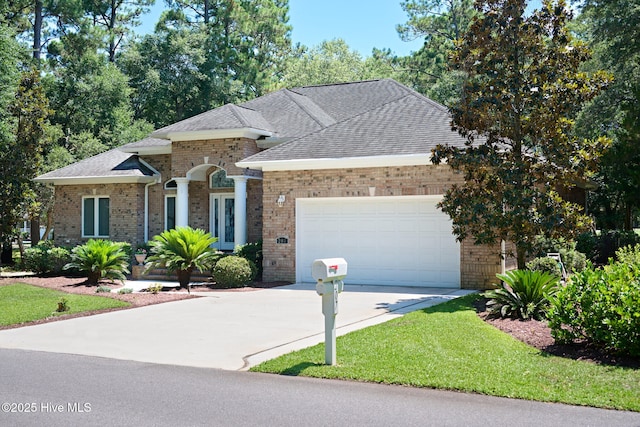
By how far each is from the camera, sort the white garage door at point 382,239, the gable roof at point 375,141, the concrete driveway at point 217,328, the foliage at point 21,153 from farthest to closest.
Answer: the foliage at point 21,153 < the gable roof at point 375,141 < the white garage door at point 382,239 < the concrete driveway at point 217,328

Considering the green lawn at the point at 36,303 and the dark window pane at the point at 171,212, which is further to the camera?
the dark window pane at the point at 171,212

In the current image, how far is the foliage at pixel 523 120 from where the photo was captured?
1306 centimetres

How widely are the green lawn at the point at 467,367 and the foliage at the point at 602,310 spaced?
1.73ft

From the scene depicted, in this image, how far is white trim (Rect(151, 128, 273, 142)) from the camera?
68.1ft

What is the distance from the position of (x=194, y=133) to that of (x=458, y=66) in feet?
33.0

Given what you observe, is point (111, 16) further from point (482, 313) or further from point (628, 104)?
point (482, 313)

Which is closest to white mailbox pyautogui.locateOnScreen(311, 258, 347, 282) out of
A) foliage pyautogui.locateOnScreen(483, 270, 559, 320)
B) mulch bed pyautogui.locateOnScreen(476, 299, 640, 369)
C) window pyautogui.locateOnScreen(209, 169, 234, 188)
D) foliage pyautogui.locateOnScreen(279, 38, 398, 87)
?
mulch bed pyautogui.locateOnScreen(476, 299, 640, 369)

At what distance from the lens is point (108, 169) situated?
24.4m

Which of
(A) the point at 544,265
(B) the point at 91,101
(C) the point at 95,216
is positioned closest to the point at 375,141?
(A) the point at 544,265

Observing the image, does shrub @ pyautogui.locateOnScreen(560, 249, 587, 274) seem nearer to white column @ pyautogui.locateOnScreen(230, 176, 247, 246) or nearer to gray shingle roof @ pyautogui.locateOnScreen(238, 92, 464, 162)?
gray shingle roof @ pyautogui.locateOnScreen(238, 92, 464, 162)

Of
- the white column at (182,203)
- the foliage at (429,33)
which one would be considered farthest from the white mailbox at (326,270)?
the foliage at (429,33)

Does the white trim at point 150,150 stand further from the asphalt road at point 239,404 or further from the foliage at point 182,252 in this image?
the asphalt road at point 239,404

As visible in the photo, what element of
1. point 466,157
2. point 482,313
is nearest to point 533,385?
point 482,313

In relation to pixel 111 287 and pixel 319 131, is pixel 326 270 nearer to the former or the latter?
pixel 111 287
